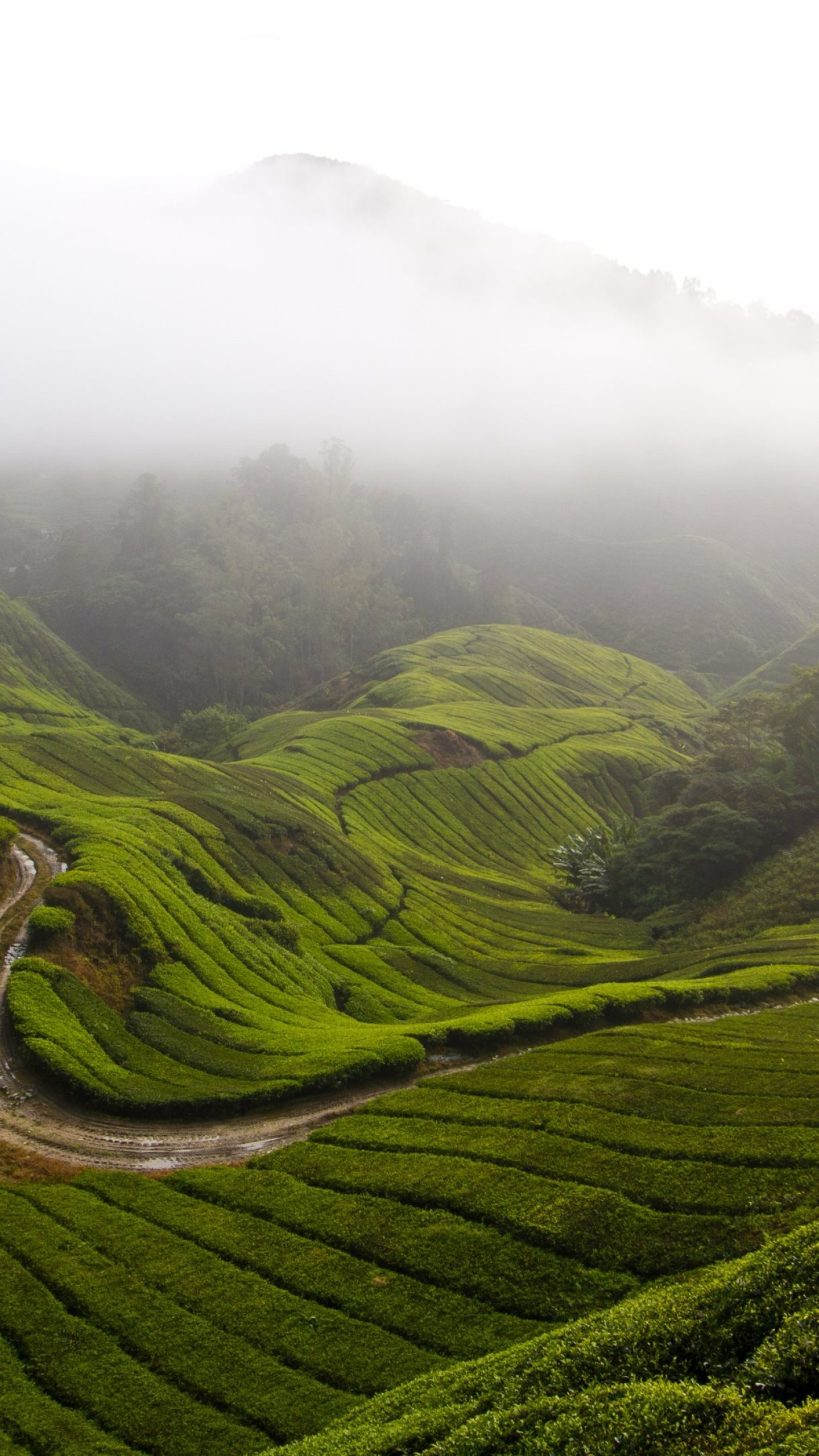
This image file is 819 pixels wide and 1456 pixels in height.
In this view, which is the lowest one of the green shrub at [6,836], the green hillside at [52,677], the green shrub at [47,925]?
the green hillside at [52,677]

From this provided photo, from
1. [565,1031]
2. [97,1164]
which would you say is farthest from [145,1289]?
[565,1031]

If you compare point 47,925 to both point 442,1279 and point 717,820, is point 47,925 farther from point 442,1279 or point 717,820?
point 717,820

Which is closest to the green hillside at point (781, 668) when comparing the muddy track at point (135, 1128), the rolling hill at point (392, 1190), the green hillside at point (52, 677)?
the green hillside at point (52, 677)

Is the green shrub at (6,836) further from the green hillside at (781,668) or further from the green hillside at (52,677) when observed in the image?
the green hillside at (781,668)

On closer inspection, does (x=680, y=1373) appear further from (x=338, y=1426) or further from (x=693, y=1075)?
(x=693, y=1075)

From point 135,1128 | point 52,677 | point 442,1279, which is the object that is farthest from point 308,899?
point 52,677

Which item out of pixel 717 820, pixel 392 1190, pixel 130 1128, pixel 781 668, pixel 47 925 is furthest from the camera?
pixel 781 668

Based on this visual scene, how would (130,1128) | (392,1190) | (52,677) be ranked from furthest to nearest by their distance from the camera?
(52,677)
(130,1128)
(392,1190)
